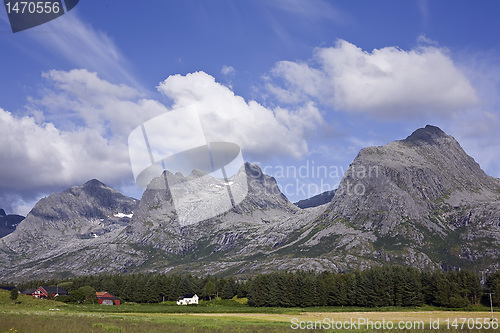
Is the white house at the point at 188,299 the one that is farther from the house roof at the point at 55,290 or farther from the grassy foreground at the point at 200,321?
the grassy foreground at the point at 200,321

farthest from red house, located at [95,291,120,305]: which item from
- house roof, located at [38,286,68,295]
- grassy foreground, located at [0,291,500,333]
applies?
grassy foreground, located at [0,291,500,333]

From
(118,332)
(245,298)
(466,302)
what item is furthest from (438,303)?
(118,332)

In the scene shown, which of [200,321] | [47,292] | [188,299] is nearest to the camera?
[200,321]

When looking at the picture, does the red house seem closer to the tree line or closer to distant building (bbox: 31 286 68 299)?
the tree line

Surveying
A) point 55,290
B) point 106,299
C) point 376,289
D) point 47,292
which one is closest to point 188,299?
point 106,299

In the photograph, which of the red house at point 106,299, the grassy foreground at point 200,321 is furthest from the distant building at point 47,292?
the grassy foreground at point 200,321

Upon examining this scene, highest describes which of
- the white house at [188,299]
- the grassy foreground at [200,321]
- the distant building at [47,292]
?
the grassy foreground at [200,321]

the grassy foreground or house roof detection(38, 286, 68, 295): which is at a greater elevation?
the grassy foreground

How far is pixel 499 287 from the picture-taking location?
130 m

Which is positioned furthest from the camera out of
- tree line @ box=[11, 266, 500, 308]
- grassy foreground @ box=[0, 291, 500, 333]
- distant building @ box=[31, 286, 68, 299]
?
distant building @ box=[31, 286, 68, 299]

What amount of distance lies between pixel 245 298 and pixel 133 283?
48.2 m

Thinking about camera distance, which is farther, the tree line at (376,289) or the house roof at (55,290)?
the house roof at (55,290)

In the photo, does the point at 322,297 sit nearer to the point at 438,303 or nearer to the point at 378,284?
the point at 378,284

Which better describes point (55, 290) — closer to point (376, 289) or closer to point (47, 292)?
point (47, 292)
